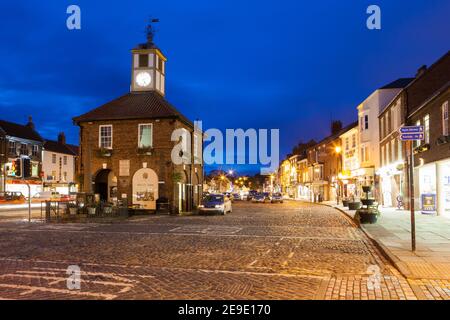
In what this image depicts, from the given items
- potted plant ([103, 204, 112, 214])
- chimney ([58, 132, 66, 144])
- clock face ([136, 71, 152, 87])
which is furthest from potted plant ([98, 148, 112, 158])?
chimney ([58, 132, 66, 144])

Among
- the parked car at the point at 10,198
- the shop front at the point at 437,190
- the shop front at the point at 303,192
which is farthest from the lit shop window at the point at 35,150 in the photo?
the shop front at the point at 437,190

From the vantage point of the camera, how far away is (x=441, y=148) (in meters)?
24.0

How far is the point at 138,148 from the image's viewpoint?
1321 inches

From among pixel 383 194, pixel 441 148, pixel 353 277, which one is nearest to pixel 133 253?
pixel 353 277

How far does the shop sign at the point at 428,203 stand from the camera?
88.6 ft

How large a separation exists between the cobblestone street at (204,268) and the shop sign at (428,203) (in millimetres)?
11852

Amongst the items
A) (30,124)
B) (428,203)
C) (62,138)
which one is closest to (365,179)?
(428,203)

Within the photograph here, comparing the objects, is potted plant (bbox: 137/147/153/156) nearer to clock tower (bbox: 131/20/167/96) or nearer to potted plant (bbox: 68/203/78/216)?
clock tower (bbox: 131/20/167/96)

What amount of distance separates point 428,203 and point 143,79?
925 inches

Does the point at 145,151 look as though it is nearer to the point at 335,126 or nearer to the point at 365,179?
the point at 365,179

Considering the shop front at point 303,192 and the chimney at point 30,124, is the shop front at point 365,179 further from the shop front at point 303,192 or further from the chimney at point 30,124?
the chimney at point 30,124

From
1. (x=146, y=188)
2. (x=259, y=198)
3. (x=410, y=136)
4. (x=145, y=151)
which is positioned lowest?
(x=259, y=198)
